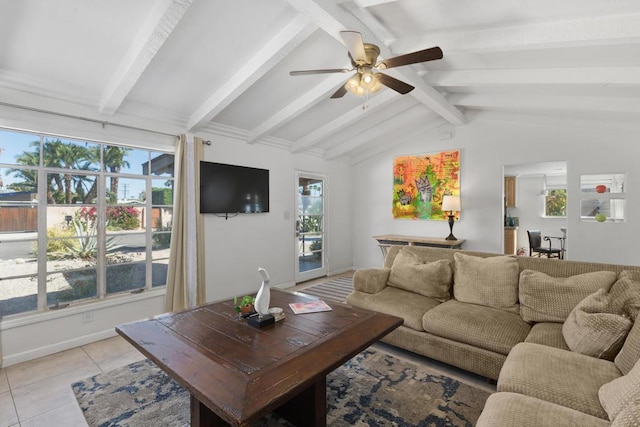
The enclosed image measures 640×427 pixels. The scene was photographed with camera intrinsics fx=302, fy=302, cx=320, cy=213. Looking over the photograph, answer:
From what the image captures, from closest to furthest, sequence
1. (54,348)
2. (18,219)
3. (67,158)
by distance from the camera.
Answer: (18,219) < (54,348) < (67,158)

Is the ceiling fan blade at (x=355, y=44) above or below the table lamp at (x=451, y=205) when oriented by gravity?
above

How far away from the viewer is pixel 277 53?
8.51 feet

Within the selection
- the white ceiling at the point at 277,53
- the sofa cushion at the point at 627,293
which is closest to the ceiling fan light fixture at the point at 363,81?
the white ceiling at the point at 277,53

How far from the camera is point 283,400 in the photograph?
1.28 m

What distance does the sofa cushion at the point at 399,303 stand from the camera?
8.41ft

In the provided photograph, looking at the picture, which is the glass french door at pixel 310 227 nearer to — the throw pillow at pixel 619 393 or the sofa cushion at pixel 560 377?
the sofa cushion at pixel 560 377

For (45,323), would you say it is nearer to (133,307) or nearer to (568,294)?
(133,307)

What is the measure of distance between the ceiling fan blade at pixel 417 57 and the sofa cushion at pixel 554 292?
6.06 ft

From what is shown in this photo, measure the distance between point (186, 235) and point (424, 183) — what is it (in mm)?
4077

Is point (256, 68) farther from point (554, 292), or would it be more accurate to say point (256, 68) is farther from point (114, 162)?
point (554, 292)

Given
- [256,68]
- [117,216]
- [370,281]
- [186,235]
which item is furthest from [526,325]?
[117,216]

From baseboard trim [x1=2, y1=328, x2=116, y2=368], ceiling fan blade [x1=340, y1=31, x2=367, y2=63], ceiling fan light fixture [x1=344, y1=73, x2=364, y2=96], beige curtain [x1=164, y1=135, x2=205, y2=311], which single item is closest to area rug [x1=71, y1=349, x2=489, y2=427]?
baseboard trim [x1=2, y1=328, x2=116, y2=368]

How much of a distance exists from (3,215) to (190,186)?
63.1 inches

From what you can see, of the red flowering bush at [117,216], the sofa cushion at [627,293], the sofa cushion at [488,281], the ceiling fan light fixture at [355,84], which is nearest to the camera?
the sofa cushion at [627,293]
